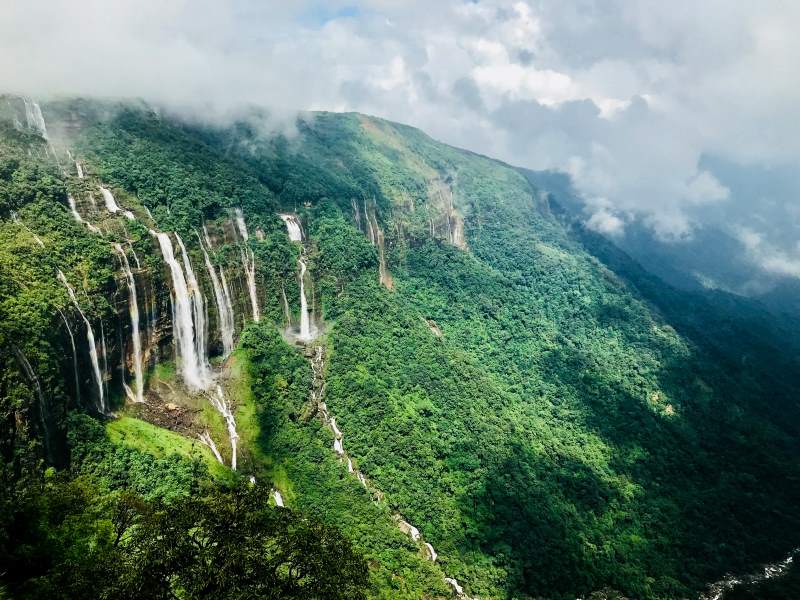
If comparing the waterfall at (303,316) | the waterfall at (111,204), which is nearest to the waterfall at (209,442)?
the waterfall at (303,316)

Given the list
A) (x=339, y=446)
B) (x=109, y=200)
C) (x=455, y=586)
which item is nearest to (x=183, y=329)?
(x=109, y=200)

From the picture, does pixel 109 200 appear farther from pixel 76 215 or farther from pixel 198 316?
pixel 198 316

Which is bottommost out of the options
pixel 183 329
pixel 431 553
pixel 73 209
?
pixel 431 553

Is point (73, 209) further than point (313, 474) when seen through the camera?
Yes

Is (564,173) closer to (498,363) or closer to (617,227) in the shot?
(617,227)

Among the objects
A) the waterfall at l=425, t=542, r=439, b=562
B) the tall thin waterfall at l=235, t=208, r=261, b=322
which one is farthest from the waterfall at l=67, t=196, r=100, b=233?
the waterfall at l=425, t=542, r=439, b=562

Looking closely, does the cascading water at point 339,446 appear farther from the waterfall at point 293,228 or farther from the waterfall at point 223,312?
the waterfall at point 293,228
